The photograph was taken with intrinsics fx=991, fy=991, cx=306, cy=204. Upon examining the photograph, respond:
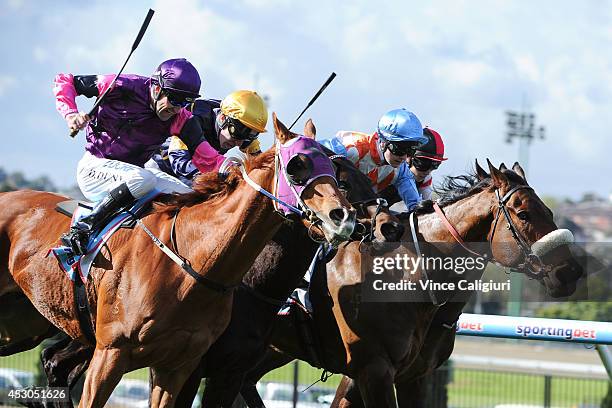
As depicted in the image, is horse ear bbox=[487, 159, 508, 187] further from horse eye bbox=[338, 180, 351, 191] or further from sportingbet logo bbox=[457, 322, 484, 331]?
sportingbet logo bbox=[457, 322, 484, 331]

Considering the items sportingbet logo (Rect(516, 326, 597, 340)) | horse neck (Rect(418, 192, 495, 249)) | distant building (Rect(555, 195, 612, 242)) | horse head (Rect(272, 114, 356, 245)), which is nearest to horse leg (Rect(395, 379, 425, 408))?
sportingbet logo (Rect(516, 326, 597, 340))

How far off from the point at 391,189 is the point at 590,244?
185cm

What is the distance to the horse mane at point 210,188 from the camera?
5031 millimetres

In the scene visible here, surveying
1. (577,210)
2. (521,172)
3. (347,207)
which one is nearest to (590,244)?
(521,172)

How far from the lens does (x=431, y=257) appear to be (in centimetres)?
596

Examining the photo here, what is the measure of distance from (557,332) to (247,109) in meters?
2.56

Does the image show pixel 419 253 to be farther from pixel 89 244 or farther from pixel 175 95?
pixel 89 244

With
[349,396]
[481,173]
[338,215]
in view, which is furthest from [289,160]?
[349,396]

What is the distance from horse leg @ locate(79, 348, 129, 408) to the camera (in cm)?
493

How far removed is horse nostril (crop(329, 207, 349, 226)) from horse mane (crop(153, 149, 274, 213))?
57cm

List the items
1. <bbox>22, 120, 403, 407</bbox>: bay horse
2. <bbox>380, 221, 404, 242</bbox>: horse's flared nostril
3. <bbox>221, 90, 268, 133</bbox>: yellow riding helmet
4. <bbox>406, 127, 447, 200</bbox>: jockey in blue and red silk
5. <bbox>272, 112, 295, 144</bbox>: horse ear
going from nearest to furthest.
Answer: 1. <bbox>272, 112, 295, 144</bbox>: horse ear
2. <bbox>380, 221, 404, 242</bbox>: horse's flared nostril
3. <bbox>22, 120, 403, 407</bbox>: bay horse
4. <bbox>221, 90, 268, 133</bbox>: yellow riding helmet
5. <bbox>406, 127, 447, 200</bbox>: jockey in blue and red silk

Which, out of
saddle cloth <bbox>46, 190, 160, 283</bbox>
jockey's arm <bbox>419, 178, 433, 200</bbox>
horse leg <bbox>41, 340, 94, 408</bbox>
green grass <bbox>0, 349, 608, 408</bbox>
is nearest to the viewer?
saddle cloth <bbox>46, 190, 160, 283</bbox>

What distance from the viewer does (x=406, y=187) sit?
6.60 m

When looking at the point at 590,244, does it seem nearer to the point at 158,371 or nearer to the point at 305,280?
the point at 305,280
